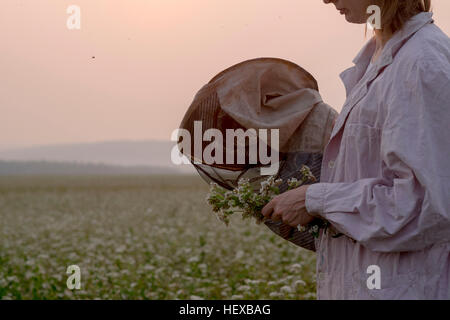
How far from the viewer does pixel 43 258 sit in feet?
27.8

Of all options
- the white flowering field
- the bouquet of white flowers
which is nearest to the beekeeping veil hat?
the bouquet of white flowers

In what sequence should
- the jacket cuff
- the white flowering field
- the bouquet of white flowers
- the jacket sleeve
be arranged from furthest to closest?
the white flowering field < the bouquet of white flowers < the jacket cuff < the jacket sleeve

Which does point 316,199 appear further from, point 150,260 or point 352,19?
point 150,260

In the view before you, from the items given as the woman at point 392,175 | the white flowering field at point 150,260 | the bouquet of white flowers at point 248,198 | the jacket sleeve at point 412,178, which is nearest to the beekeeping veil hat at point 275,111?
the bouquet of white flowers at point 248,198

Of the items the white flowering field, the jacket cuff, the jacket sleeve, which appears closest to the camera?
the jacket sleeve

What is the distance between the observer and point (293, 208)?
179cm

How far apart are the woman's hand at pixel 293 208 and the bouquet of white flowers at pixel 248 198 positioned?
124mm

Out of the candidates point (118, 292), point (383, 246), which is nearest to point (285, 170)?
point (383, 246)

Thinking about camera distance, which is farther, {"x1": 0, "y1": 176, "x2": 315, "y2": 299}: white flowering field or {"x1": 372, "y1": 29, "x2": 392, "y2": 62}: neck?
{"x1": 0, "y1": 176, "x2": 315, "y2": 299}: white flowering field

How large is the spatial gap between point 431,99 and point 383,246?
0.38m

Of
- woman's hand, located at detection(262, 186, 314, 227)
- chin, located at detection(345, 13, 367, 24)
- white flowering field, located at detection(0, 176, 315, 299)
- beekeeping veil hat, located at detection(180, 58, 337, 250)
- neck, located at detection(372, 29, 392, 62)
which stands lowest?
white flowering field, located at detection(0, 176, 315, 299)

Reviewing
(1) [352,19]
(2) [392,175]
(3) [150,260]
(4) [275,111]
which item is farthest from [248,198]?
(3) [150,260]

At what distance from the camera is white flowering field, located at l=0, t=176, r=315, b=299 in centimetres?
643

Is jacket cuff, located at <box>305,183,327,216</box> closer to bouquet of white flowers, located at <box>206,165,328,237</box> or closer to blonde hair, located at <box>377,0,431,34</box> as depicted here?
bouquet of white flowers, located at <box>206,165,328,237</box>
